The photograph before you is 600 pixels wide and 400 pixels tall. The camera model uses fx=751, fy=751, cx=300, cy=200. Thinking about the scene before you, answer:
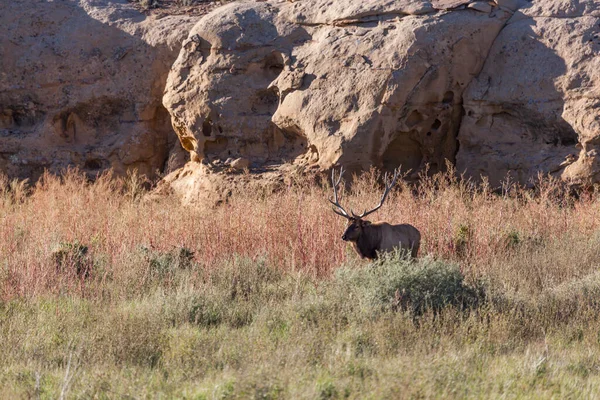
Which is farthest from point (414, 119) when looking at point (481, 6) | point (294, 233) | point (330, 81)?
point (294, 233)

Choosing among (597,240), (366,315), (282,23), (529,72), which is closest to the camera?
(366,315)

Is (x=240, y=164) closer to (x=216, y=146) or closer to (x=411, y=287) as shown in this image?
(x=216, y=146)

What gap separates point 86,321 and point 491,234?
524cm

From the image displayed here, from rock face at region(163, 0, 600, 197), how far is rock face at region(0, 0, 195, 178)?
112 centimetres

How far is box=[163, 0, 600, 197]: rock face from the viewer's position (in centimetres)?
1208

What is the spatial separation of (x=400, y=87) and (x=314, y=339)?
6694mm

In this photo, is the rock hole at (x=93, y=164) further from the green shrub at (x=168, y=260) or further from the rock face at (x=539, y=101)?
the rock face at (x=539, y=101)

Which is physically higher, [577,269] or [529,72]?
[529,72]

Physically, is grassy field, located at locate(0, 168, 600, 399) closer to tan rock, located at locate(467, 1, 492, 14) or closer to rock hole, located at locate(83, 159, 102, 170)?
rock hole, located at locate(83, 159, 102, 170)

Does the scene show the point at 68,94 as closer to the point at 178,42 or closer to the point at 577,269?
the point at 178,42

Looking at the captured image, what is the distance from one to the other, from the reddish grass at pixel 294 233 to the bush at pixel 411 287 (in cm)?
105

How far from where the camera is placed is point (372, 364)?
5.62 m

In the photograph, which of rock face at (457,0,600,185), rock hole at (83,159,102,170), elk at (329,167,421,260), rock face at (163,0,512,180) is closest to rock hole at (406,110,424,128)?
rock face at (163,0,512,180)

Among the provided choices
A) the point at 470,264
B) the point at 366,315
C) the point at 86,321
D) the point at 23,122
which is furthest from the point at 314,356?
the point at 23,122
